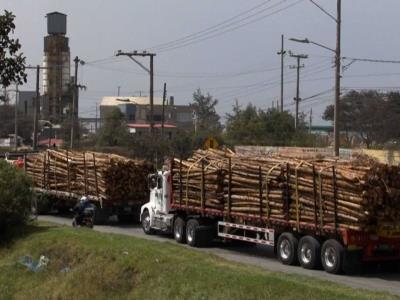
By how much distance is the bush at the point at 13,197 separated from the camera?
19625mm

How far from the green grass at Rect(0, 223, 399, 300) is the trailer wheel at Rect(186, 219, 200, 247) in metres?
4.52

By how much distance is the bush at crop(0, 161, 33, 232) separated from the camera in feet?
64.4

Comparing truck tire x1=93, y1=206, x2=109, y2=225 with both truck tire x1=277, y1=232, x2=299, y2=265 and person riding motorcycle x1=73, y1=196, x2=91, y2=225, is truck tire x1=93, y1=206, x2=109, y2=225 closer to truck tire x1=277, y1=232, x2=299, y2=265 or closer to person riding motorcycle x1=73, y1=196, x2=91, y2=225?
Answer: person riding motorcycle x1=73, y1=196, x2=91, y2=225

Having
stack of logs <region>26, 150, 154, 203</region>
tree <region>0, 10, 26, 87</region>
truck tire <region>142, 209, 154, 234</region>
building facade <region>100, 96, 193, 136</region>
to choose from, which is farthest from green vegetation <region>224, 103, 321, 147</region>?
building facade <region>100, 96, 193, 136</region>

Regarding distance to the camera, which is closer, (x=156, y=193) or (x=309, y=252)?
(x=309, y=252)

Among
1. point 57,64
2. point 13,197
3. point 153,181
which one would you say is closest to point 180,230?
point 153,181

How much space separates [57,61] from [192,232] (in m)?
99.1

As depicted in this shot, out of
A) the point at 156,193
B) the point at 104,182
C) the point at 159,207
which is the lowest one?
the point at 159,207

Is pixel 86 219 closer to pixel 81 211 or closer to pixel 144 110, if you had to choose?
pixel 81 211

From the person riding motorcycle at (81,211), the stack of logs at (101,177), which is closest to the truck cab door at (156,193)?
the person riding motorcycle at (81,211)

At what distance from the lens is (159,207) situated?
24.6 meters

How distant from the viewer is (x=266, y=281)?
10.7 metres

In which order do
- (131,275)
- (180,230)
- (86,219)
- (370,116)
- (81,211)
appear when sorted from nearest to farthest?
(131,275)
(180,230)
(81,211)
(86,219)
(370,116)

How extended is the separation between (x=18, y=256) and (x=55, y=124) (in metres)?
111
